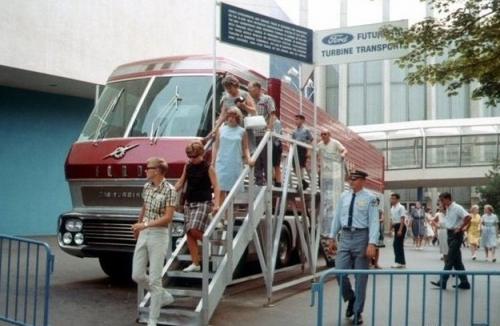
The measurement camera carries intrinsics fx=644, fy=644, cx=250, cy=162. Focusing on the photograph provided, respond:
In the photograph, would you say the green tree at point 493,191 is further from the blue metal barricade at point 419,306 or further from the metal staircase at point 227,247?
the metal staircase at point 227,247

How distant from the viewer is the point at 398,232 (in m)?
14.1

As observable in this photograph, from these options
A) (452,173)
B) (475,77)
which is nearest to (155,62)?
(475,77)

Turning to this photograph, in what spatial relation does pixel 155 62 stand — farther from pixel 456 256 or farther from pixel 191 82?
pixel 456 256

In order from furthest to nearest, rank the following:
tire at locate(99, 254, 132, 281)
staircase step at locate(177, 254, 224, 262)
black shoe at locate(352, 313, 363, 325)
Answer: tire at locate(99, 254, 132, 281) < staircase step at locate(177, 254, 224, 262) < black shoe at locate(352, 313, 363, 325)

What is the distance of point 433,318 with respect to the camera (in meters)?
8.05

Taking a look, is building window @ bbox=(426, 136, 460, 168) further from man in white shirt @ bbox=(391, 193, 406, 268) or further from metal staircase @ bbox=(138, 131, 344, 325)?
metal staircase @ bbox=(138, 131, 344, 325)

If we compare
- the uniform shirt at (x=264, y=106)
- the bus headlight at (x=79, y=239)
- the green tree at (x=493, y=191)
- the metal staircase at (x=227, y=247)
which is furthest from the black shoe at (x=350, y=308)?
the green tree at (x=493, y=191)

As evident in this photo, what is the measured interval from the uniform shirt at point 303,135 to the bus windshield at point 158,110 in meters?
2.07

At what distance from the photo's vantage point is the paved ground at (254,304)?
7613mm

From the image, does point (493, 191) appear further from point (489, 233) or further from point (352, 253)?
point (352, 253)

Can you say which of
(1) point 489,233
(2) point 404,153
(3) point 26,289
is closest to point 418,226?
(1) point 489,233

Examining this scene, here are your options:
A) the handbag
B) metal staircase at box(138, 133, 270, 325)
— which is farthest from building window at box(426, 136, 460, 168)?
the handbag

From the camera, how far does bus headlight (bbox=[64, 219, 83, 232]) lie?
29.8 feet

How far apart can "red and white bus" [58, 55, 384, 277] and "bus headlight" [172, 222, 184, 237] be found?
0.04 ft
